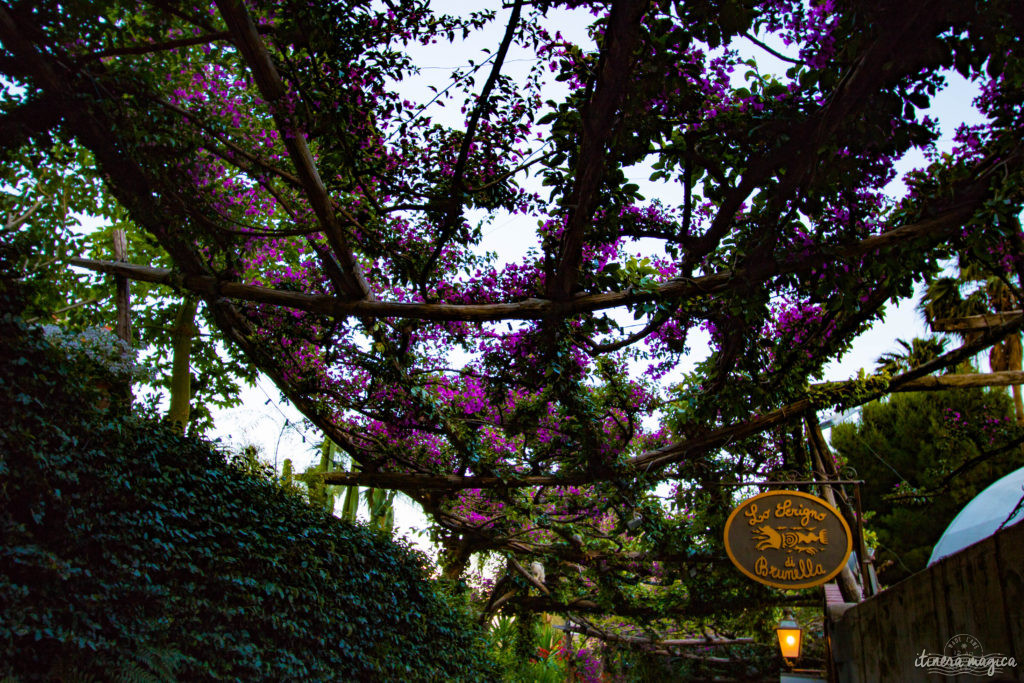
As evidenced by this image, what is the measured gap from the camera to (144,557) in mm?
3875

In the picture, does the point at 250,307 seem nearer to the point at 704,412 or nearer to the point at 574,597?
the point at 704,412

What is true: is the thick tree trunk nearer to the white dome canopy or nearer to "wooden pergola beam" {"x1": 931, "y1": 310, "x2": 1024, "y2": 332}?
"wooden pergola beam" {"x1": 931, "y1": 310, "x2": 1024, "y2": 332}

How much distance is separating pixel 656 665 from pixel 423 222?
46.2ft

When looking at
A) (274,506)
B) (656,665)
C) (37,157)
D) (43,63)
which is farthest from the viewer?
(656,665)

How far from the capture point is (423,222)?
4570mm

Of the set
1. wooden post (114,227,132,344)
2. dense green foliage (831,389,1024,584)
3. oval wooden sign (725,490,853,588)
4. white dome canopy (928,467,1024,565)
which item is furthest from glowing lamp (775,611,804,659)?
wooden post (114,227,132,344)

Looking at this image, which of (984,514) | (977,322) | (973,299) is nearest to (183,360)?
(977,322)

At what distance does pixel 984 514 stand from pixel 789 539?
2134 mm

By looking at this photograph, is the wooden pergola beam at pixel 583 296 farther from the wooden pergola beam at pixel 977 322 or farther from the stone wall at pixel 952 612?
the wooden pergola beam at pixel 977 322

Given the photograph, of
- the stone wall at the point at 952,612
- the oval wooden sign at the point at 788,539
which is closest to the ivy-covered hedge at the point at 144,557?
the oval wooden sign at the point at 788,539

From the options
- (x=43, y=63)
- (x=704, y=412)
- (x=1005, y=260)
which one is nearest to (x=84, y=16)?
(x=43, y=63)

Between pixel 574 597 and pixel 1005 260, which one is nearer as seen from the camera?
pixel 1005 260

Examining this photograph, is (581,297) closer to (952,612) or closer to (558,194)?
(558,194)

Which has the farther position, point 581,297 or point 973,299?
point 973,299
